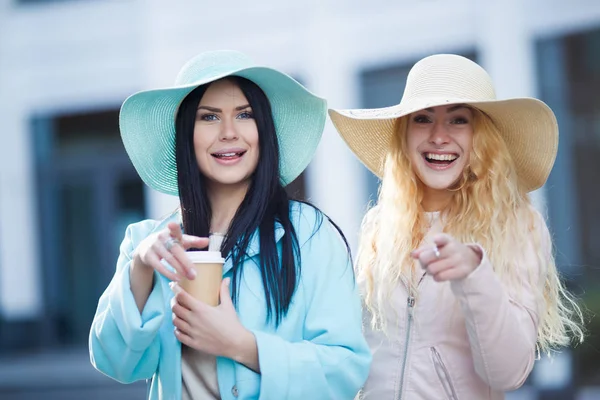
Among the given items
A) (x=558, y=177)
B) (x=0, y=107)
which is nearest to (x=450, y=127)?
(x=558, y=177)

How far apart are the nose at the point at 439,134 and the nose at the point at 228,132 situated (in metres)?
0.60

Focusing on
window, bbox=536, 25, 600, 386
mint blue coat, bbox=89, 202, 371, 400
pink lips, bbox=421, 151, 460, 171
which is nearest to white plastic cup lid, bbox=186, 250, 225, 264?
mint blue coat, bbox=89, 202, 371, 400

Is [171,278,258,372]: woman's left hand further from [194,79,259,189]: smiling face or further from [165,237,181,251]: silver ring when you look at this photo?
[194,79,259,189]: smiling face

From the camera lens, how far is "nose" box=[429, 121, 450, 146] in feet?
8.09

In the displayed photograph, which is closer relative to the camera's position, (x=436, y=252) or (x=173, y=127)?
(x=436, y=252)

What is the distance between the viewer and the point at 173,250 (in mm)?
1882

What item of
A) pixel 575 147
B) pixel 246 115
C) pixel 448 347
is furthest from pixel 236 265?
pixel 575 147

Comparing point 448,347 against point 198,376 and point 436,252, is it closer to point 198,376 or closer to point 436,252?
point 436,252

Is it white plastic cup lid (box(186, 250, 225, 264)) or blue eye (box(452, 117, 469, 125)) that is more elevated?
blue eye (box(452, 117, 469, 125))

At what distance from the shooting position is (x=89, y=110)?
→ 982cm

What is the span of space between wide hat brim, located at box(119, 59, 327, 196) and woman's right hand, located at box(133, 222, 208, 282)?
50 centimetres

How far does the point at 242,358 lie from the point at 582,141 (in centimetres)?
573

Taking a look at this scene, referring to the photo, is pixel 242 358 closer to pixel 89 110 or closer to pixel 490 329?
pixel 490 329

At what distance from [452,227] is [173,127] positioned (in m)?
0.84
